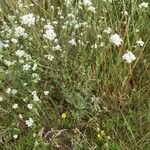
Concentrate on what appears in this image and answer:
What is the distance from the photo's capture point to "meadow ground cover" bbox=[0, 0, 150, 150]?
2400 millimetres

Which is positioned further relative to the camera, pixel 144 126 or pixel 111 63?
pixel 111 63

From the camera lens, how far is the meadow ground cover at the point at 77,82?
7.88 feet

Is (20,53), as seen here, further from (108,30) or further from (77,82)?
(108,30)

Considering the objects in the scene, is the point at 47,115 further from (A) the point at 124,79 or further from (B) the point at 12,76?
(A) the point at 124,79

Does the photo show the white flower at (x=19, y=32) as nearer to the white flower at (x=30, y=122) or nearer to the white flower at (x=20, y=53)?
the white flower at (x=20, y=53)

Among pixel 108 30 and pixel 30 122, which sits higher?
pixel 108 30

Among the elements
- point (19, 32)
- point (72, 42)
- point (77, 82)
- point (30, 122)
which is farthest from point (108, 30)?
point (30, 122)

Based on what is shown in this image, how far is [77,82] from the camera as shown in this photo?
255 cm

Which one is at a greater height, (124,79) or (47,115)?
(124,79)

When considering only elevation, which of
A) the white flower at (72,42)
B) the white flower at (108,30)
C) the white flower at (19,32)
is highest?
the white flower at (19,32)

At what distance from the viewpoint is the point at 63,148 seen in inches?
95.2

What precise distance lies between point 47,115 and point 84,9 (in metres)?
0.76

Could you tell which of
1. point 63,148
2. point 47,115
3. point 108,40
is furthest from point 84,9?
point 63,148

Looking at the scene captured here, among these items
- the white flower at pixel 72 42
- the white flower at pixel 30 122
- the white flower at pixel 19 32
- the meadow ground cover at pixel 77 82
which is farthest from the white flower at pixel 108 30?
the white flower at pixel 30 122
